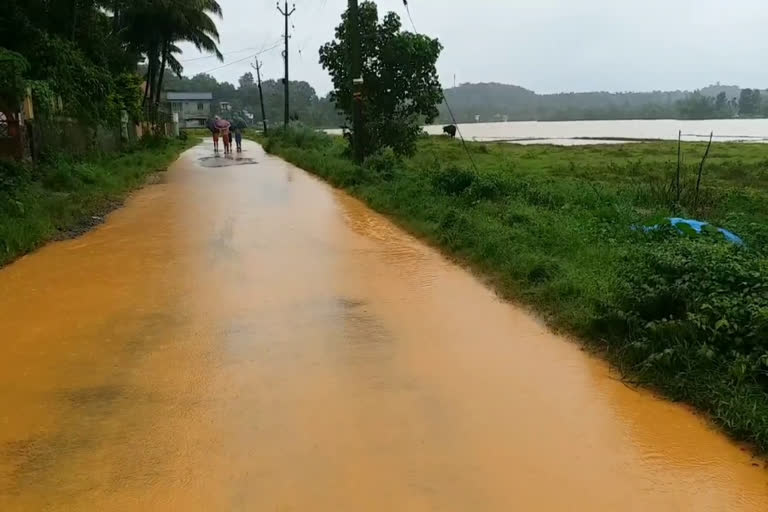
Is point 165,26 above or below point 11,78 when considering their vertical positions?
above

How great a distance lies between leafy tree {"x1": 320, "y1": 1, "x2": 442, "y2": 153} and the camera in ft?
64.0

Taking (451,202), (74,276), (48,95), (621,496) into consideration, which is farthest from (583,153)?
(621,496)

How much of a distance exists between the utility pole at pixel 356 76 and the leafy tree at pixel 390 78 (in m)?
1.18

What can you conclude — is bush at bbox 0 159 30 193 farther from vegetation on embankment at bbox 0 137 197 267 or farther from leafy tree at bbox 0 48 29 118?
leafy tree at bbox 0 48 29 118

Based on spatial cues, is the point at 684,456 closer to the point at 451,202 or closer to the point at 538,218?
the point at 538,218

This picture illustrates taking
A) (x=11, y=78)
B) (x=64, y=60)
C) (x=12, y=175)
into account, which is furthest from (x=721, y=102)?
(x=12, y=175)

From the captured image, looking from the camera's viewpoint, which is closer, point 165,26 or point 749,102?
point 165,26

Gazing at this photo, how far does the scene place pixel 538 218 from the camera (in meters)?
9.46

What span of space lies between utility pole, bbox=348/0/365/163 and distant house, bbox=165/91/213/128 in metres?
Answer: 73.8

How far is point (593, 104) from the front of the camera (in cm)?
11775

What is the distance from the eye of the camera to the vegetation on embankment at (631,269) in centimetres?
438

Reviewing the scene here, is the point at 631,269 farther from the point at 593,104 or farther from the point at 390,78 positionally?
the point at 593,104

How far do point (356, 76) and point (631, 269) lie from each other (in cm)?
1304

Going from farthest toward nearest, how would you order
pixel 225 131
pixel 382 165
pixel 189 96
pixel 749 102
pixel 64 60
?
1. pixel 189 96
2. pixel 749 102
3. pixel 225 131
4. pixel 382 165
5. pixel 64 60
